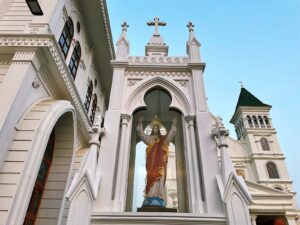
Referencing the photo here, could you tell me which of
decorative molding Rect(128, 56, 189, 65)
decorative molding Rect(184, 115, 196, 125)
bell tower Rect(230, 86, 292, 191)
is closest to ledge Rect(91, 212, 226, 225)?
decorative molding Rect(184, 115, 196, 125)

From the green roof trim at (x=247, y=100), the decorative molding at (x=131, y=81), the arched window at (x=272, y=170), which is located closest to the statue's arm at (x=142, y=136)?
the decorative molding at (x=131, y=81)

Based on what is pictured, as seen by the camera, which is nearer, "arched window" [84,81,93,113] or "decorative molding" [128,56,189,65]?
"decorative molding" [128,56,189,65]

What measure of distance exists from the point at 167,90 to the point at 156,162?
2270 millimetres

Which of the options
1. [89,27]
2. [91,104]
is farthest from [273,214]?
[89,27]

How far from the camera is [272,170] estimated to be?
29406 mm

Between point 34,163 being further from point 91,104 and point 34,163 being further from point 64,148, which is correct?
point 91,104

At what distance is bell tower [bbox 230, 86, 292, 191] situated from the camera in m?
28.5

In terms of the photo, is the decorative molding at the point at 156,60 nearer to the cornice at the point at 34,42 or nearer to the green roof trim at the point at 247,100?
the cornice at the point at 34,42

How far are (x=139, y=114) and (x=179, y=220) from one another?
10.8 feet

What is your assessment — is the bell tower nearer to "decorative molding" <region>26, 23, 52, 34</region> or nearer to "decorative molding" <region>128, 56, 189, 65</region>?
"decorative molding" <region>128, 56, 189, 65</region>

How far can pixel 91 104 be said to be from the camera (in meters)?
14.7

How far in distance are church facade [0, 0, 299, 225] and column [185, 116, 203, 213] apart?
23mm

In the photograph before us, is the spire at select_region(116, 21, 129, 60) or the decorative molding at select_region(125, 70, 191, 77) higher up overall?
the spire at select_region(116, 21, 129, 60)

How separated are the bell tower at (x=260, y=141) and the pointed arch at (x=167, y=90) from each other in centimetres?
2761
